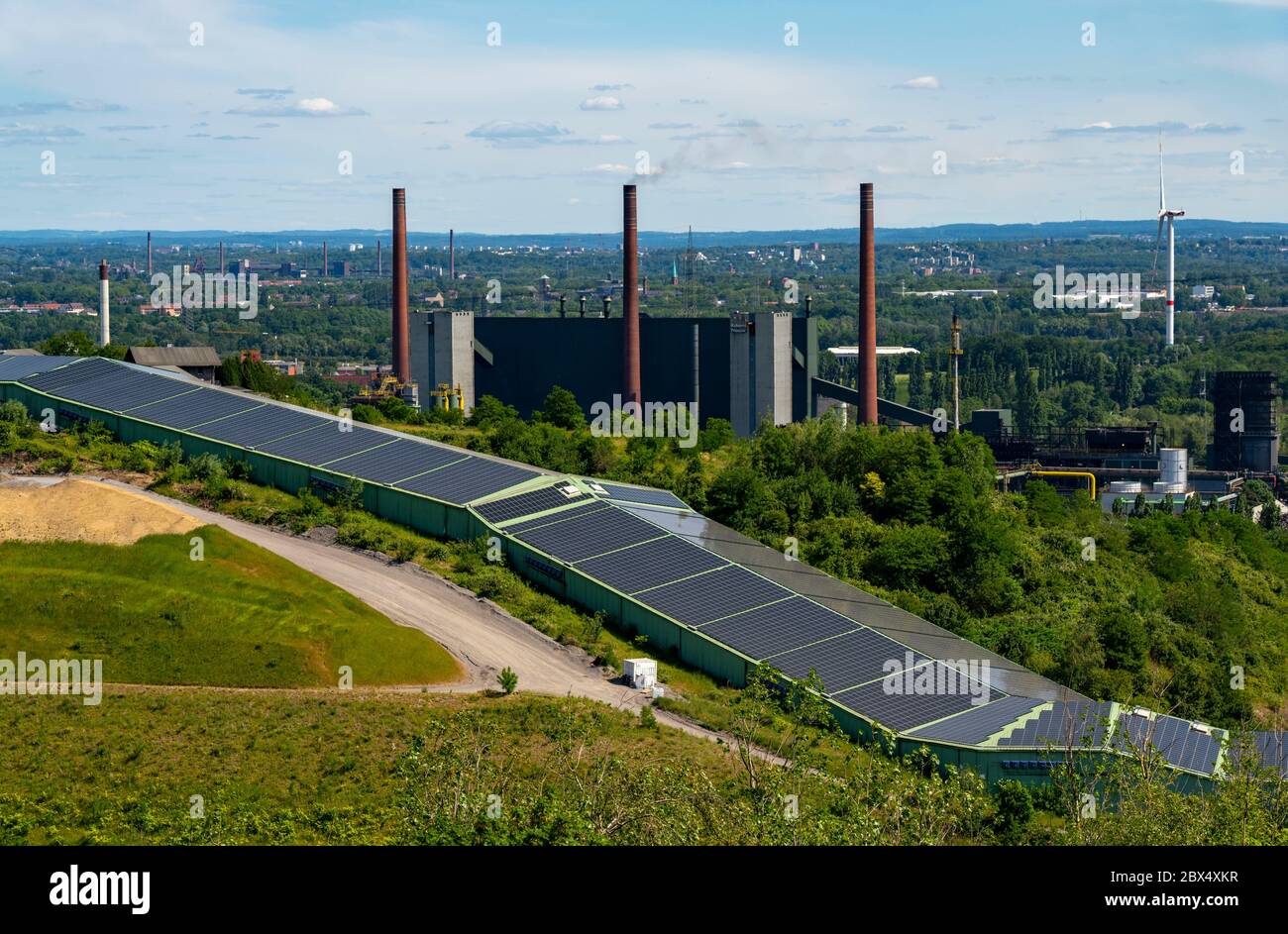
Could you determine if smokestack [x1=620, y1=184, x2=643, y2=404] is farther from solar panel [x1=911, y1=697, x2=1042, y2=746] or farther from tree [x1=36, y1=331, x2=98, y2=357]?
solar panel [x1=911, y1=697, x2=1042, y2=746]

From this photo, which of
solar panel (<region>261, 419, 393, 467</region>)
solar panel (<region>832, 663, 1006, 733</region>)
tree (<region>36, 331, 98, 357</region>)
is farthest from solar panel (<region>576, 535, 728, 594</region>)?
tree (<region>36, 331, 98, 357</region>)

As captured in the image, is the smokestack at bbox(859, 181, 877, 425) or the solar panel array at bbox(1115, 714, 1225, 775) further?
the smokestack at bbox(859, 181, 877, 425)

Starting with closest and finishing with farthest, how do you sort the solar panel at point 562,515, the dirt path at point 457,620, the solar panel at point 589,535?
1. the dirt path at point 457,620
2. the solar panel at point 589,535
3. the solar panel at point 562,515

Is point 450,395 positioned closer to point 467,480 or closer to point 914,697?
point 467,480

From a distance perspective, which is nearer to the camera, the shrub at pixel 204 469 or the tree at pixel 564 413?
the shrub at pixel 204 469

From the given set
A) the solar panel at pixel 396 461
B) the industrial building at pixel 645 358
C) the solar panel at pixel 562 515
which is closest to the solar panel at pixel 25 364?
the solar panel at pixel 396 461

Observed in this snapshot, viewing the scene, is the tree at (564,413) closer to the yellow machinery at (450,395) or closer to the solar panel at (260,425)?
the solar panel at (260,425)
